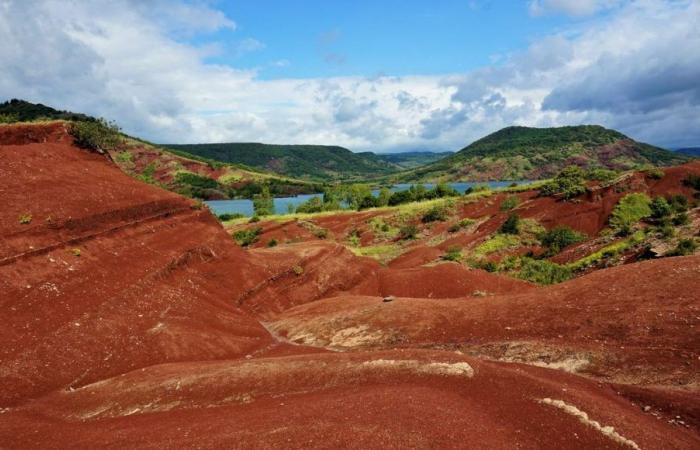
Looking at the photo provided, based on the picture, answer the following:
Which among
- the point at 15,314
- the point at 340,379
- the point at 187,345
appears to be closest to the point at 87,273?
the point at 15,314

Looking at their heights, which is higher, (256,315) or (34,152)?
(34,152)

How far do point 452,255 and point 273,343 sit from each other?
87.7ft

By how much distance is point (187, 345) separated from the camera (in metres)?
20.2

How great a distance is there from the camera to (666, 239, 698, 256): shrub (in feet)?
90.1

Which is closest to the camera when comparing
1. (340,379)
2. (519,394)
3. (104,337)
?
(519,394)

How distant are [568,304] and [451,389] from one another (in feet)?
34.4

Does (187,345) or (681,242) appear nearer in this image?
(187,345)

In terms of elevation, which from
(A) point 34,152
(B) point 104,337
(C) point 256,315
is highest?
(A) point 34,152

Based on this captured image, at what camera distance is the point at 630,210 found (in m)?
48.5

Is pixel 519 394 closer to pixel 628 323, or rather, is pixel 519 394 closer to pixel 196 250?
pixel 628 323

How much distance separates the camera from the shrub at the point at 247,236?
62344mm

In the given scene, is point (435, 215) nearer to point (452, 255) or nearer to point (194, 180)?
point (452, 255)

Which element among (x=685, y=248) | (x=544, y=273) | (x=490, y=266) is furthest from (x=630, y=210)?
(x=685, y=248)

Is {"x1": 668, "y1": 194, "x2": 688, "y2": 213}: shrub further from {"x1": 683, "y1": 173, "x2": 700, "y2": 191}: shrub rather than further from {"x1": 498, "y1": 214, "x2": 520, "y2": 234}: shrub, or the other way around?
{"x1": 498, "y1": 214, "x2": 520, "y2": 234}: shrub
